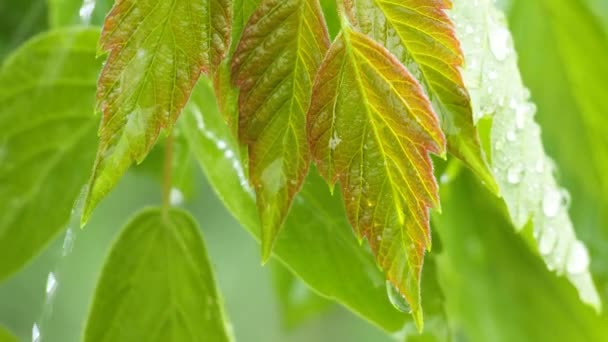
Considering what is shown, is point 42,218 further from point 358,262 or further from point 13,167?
point 358,262

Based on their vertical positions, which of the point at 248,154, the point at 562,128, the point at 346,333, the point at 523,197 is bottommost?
the point at 346,333

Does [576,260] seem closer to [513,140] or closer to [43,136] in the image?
[513,140]

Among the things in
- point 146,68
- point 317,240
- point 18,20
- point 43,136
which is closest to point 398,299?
point 317,240

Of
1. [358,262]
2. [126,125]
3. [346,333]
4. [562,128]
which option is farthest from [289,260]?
[346,333]

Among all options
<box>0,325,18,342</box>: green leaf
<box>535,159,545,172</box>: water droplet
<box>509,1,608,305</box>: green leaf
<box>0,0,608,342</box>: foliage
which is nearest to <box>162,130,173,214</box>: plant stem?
<box>0,0,608,342</box>: foliage

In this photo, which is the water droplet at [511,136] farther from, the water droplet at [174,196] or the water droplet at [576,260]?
the water droplet at [174,196]
